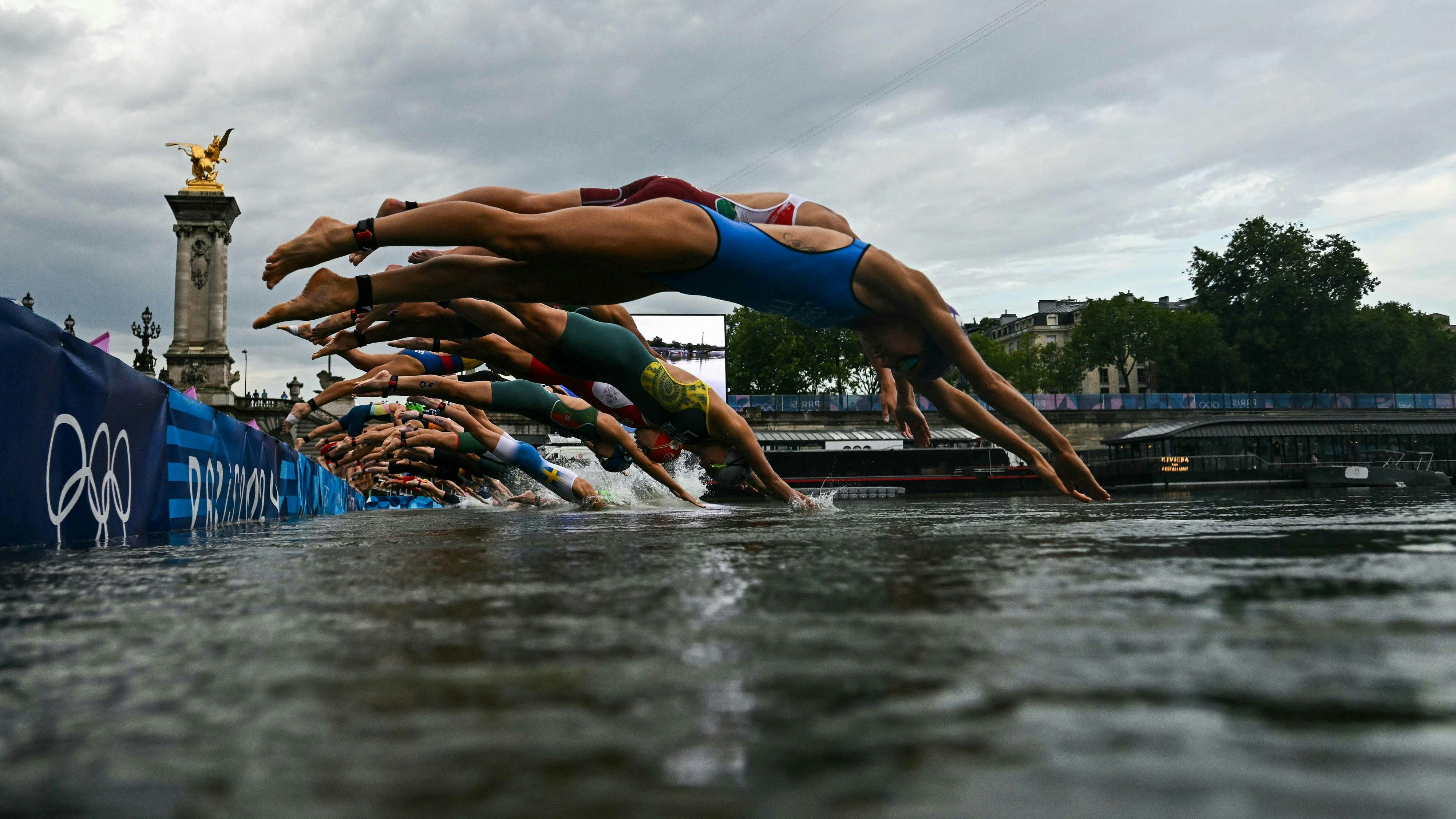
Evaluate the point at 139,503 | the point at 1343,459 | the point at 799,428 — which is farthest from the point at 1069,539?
the point at 799,428

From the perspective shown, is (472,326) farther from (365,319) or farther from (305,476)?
(305,476)

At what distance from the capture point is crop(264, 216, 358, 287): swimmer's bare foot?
14.5 feet

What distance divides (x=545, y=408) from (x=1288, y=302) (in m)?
69.0

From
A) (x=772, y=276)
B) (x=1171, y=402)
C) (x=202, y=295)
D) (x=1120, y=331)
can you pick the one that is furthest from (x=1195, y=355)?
(x=772, y=276)

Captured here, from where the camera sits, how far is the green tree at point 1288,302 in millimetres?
66812

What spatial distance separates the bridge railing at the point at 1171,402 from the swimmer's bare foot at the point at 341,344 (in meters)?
50.5

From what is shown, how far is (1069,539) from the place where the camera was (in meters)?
3.22

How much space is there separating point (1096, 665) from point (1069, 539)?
7.43 ft

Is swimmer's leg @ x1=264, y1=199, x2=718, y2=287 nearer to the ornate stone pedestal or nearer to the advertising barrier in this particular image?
the advertising barrier

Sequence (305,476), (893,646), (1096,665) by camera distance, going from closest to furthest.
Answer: (1096,665) → (893,646) → (305,476)

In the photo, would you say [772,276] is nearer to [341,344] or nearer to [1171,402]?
[341,344]

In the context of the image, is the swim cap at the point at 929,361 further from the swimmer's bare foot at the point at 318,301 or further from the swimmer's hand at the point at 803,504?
the swimmer's bare foot at the point at 318,301

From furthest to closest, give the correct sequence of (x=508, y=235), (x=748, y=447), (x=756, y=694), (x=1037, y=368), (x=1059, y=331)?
(x=1059, y=331) < (x=1037, y=368) < (x=748, y=447) < (x=508, y=235) < (x=756, y=694)

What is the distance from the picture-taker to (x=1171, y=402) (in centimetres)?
6400
